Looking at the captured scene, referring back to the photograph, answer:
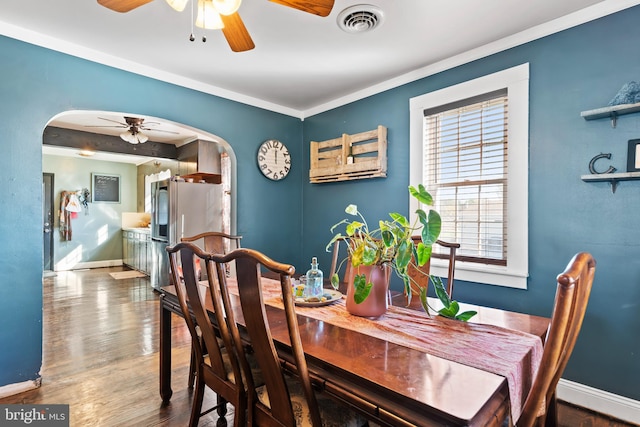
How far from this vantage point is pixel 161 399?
211 centimetres

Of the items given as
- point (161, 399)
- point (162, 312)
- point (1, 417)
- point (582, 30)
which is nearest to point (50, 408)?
point (1, 417)

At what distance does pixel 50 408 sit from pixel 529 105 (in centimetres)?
369

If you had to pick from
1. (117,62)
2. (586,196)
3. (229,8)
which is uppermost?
(117,62)

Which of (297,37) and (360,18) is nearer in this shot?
(360,18)

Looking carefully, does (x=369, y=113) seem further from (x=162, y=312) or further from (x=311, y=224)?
(x=162, y=312)

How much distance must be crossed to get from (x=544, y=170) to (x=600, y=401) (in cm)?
146

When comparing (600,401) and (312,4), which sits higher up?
(312,4)

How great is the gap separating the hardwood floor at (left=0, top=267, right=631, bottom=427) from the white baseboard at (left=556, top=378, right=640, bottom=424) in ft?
0.15

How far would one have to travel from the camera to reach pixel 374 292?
4.71ft

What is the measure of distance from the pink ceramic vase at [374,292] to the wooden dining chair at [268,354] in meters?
0.40

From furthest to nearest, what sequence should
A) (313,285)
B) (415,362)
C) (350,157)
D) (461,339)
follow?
(350,157)
(313,285)
(461,339)
(415,362)

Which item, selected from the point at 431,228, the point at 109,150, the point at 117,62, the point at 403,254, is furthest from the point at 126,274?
the point at 431,228

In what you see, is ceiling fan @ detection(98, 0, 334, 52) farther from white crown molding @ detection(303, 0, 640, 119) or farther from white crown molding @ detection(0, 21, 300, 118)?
white crown molding @ detection(303, 0, 640, 119)

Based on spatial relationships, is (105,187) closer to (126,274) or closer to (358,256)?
(126,274)
